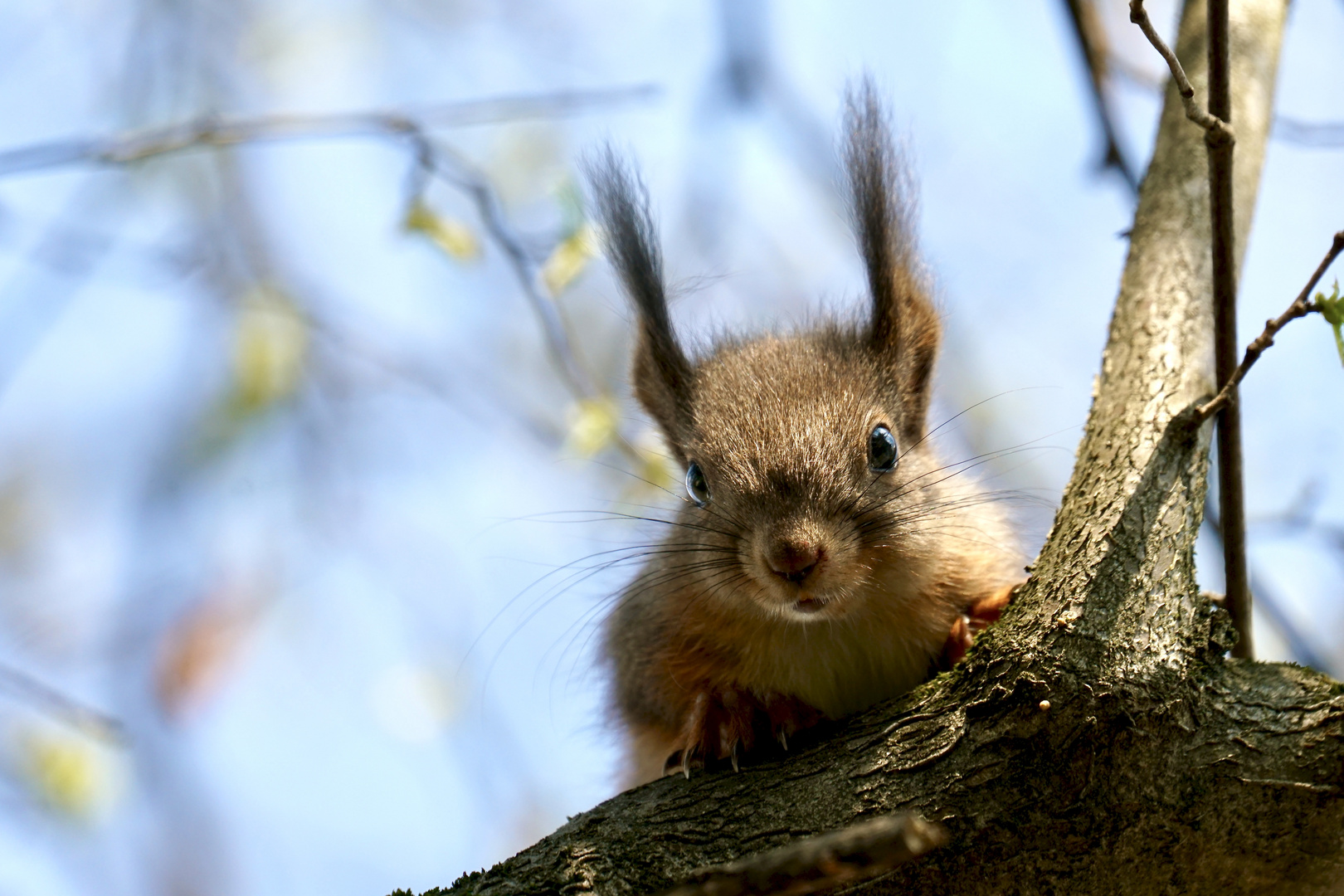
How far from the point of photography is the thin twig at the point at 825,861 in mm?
1513

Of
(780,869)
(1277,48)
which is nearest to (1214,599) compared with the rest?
(780,869)

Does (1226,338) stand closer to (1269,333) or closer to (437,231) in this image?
(1269,333)

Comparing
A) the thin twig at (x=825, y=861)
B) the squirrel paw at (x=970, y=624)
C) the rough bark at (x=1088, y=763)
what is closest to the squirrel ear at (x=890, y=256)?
the squirrel paw at (x=970, y=624)

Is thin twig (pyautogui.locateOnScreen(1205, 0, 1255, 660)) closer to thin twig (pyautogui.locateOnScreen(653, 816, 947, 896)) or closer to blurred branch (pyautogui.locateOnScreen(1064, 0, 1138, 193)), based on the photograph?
thin twig (pyautogui.locateOnScreen(653, 816, 947, 896))

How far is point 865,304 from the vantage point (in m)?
3.84

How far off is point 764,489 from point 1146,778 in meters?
1.20

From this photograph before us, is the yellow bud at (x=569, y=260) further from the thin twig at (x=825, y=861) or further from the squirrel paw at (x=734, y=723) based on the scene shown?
the thin twig at (x=825, y=861)

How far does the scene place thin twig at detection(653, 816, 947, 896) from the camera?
151 cm

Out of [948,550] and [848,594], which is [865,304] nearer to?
[948,550]

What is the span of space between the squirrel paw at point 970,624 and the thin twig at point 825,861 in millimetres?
1557

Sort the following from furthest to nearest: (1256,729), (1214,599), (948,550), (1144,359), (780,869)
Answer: (948,550) < (1144,359) < (1214,599) < (1256,729) < (780,869)

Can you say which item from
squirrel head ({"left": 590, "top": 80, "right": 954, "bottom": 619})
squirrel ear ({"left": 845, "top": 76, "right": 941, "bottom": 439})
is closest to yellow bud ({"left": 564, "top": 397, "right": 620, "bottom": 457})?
squirrel head ({"left": 590, "top": 80, "right": 954, "bottom": 619})

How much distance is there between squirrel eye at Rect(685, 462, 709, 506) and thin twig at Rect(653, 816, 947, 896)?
1.80 m

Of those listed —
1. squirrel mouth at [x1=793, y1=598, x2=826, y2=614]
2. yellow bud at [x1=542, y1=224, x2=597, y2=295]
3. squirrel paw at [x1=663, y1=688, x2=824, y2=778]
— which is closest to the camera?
squirrel paw at [x1=663, y1=688, x2=824, y2=778]
